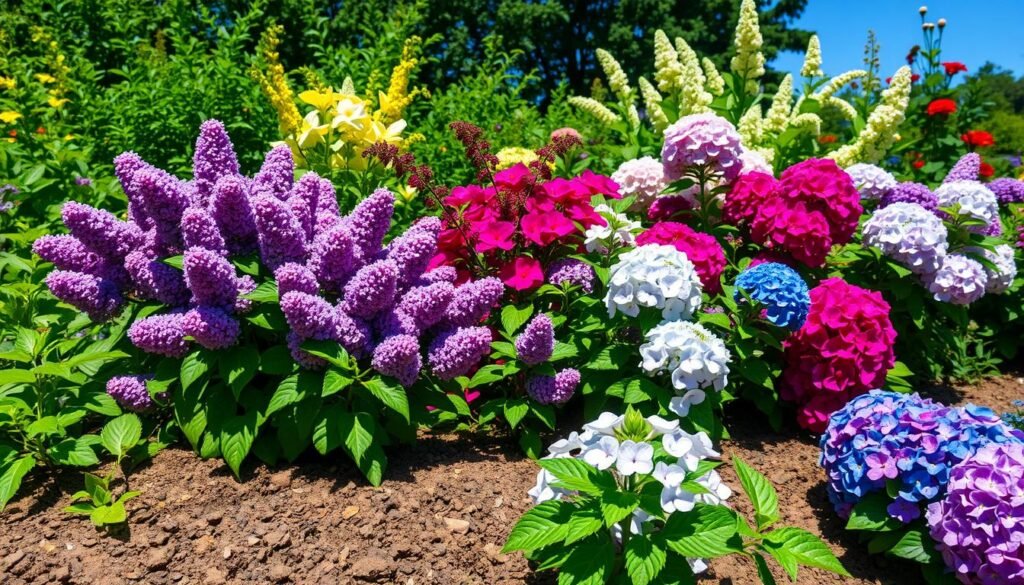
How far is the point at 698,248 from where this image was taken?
311cm

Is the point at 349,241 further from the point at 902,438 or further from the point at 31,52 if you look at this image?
the point at 31,52

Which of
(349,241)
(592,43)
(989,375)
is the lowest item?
(989,375)

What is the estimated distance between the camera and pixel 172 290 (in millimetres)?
2504

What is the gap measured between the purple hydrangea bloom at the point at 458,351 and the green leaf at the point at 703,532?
2.97 ft

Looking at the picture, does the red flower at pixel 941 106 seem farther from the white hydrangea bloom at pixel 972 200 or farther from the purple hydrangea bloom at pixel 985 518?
the purple hydrangea bloom at pixel 985 518

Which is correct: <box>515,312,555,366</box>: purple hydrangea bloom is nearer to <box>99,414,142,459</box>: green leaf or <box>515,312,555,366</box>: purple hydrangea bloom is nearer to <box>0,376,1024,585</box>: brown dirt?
<box>0,376,1024,585</box>: brown dirt

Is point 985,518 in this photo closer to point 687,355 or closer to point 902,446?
point 902,446

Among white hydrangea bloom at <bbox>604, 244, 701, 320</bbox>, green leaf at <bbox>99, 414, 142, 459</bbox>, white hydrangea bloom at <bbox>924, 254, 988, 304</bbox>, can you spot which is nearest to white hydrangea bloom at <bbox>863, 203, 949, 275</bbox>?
white hydrangea bloom at <bbox>924, 254, 988, 304</bbox>

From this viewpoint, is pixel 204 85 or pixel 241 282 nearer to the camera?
pixel 241 282

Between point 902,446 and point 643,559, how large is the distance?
3.73 feet

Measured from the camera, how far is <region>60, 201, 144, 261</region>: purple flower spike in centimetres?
243

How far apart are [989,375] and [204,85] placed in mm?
5514

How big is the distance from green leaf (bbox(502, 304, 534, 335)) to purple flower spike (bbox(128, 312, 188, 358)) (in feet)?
3.90

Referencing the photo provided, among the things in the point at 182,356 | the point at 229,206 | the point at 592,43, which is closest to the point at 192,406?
the point at 182,356
